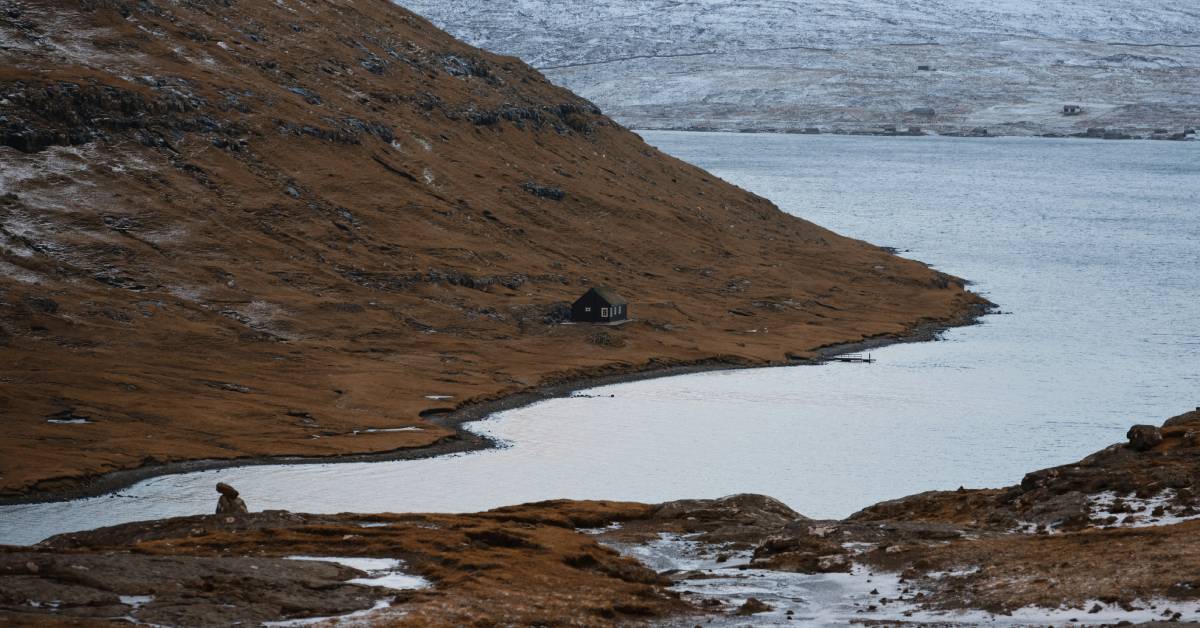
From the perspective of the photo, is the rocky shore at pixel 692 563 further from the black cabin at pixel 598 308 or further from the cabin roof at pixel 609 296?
the cabin roof at pixel 609 296

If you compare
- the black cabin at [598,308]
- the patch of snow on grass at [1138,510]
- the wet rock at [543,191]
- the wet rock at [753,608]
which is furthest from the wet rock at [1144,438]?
the wet rock at [543,191]

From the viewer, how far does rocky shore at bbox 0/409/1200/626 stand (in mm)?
37656

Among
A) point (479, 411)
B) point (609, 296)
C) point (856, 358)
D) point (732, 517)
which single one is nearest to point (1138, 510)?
point (732, 517)

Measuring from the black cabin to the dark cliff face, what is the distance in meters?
1.68

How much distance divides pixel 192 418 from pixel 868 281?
76466 millimetres

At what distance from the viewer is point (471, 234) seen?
132 meters

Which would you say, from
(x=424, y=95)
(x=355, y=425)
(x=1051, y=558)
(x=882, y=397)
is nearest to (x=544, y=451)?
(x=355, y=425)

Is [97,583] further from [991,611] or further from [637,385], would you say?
[637,385]

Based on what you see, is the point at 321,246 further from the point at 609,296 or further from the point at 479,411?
the point at 479,411

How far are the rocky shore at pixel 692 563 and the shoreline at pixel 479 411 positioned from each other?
15.1 meters

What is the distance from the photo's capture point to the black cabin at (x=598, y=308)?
376ft

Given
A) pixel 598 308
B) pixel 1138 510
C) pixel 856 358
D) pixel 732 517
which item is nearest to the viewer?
pixel 1138 510

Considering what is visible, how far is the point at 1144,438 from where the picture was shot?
5312 centimetres

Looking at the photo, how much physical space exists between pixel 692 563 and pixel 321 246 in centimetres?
7887
